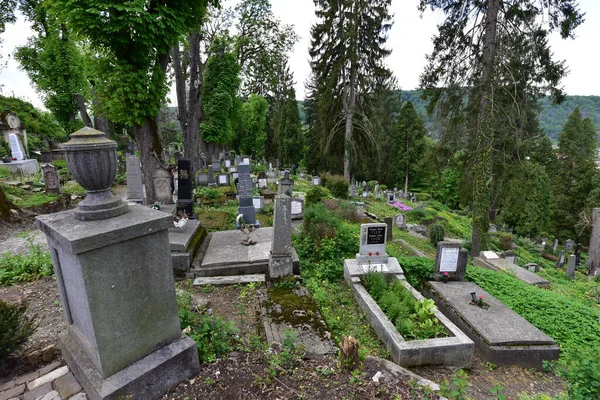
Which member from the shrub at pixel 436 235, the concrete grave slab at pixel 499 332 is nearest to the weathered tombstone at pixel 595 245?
the shrub at pixel 436 235

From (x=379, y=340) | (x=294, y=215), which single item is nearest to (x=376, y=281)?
(x=379, y=340)

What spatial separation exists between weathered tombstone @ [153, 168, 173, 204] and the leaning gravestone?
2.33m

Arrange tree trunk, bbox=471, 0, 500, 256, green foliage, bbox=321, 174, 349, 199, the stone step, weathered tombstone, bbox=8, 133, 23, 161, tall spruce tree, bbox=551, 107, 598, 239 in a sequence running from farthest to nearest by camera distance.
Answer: tall spruce tree, bbox=551, 107, 598, 239
green foliage, bbox=321, 174, 349, 199
weathered tombstone, bbox=8, 133, 23, 161
tree trunk, bbox=471, 0, 500, 256
the stone step

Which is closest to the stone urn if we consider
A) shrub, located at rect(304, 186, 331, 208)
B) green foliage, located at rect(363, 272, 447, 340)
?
green foliage, located at rect(363, 272, 447, 340)

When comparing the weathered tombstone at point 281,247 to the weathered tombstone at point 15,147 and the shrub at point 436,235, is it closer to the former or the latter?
the shrub at point 436,235

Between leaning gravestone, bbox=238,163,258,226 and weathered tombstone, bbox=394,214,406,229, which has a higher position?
leaning gravestone, bbox=238,163,258,226

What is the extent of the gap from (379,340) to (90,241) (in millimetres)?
4114

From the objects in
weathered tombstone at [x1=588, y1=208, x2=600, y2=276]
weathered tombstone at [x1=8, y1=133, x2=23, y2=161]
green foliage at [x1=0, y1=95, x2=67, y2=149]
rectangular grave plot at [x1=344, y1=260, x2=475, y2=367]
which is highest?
green foliage at [x1=0, y1=95, x2=67, y2=149]

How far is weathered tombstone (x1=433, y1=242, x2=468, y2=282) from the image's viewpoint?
21.8 feet

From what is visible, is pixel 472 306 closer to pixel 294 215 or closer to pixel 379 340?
pixel 379 340

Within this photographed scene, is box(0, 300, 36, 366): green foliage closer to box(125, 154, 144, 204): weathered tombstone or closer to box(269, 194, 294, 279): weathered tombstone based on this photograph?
box(269, 194, 294, 279): weathered tombstone

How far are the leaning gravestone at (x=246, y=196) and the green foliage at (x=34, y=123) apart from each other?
20040 millimetres

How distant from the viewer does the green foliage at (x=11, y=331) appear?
311cm

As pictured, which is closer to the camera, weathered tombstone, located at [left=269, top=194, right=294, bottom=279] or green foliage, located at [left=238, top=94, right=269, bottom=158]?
weathered tombstone, located at [left=269, top=194, right=294, bottom=279]
